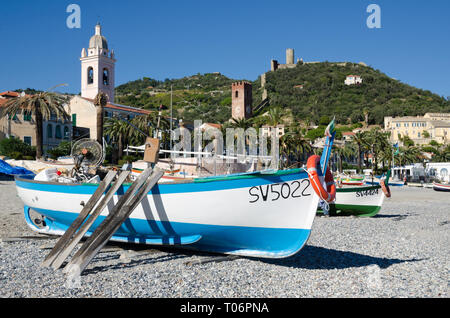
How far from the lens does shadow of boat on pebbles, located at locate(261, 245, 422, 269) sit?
8273 millimetres

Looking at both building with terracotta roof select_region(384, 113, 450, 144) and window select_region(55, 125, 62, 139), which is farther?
building with terracotta roof select_region(384, 113, 450, 144)

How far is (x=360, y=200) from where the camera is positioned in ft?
56.7

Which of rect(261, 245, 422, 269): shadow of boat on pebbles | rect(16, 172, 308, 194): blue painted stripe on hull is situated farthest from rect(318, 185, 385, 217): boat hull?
rect(16, 172, 308, 194): blue painted stripe on hull

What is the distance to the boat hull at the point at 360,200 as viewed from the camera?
1723 cm

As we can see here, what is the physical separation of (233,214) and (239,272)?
3.58 ft

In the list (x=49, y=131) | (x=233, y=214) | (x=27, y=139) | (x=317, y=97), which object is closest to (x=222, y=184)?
(x=233, y=214)

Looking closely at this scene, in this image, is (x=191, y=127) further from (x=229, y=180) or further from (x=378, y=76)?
(x=378, y=76)

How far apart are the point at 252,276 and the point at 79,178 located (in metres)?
5.57

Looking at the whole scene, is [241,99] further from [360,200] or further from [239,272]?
[239,272]

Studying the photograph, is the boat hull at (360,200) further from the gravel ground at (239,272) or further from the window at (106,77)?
the window at (106,77)

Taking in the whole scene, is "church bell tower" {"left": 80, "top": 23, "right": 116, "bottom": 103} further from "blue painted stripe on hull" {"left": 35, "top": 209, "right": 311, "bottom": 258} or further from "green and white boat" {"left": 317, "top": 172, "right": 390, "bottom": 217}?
"blue painted stripe on hull" {"left": 35, "top": 209, "right": 311, "bottom": 258}

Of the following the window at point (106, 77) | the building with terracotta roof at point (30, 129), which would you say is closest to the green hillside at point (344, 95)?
the window at point (106, 77)

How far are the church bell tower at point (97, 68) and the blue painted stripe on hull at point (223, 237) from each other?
62605mm
